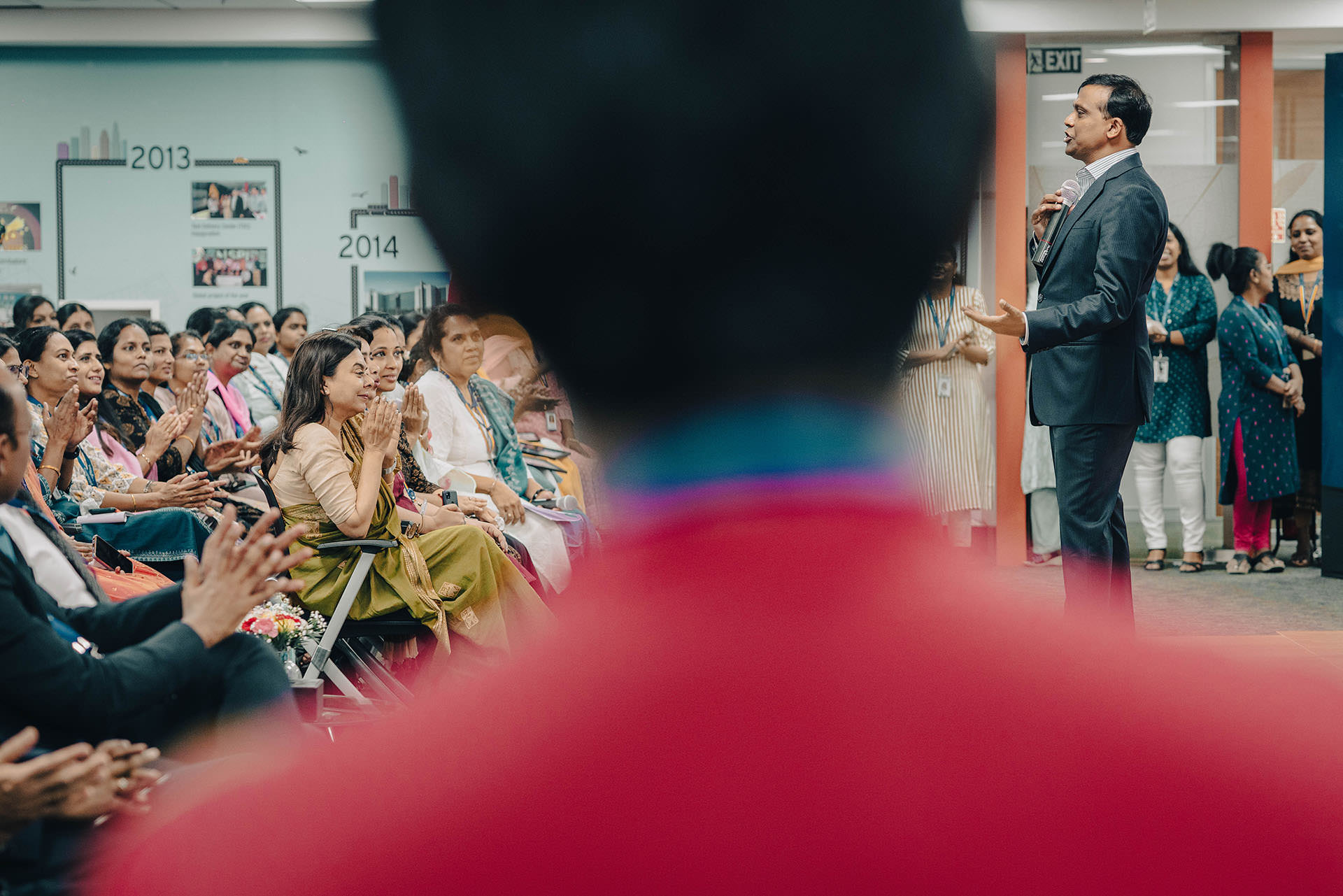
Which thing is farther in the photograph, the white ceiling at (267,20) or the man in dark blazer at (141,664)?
the man in dark blazer at (141,664)

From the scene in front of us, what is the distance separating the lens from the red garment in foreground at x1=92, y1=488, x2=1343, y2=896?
13.3 inches

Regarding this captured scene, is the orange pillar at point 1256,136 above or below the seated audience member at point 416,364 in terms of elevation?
above

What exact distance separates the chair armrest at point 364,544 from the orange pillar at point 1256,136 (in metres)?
4.74

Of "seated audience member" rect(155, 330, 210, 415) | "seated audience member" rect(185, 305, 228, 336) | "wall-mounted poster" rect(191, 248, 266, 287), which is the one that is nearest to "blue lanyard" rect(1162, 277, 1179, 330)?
"seated audience member" rect(155, 330, 210, 415)

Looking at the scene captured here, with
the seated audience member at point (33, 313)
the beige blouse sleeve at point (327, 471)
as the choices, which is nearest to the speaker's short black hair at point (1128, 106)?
the beige blouse sleeve at point (327, 471)

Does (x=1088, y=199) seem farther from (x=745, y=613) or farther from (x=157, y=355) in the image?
(x=157, y=355)

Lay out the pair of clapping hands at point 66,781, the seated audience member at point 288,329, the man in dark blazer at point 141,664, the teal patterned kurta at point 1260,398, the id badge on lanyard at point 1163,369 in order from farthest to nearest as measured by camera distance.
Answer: the seated audience member at point 288,329 → the id badge on lanyard at point 1163,369 → the teal patterned kurta at point 1260,398 → the man in dark blazer at point 141,664 → the pair of clapping hands at point 66,781

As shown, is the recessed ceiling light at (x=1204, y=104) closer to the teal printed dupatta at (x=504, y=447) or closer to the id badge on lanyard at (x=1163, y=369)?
the id badge on lanyard at (x=1163, y=369)

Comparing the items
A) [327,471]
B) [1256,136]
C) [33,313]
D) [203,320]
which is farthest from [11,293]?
[1256,136]

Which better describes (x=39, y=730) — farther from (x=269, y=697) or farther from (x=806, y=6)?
(x=806, y=6)

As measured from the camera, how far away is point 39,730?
116cm

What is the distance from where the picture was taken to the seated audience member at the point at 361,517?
3.09 m

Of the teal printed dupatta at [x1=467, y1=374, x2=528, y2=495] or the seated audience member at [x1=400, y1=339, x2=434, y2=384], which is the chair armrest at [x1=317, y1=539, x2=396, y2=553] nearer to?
the seated audience member at [x1=400, y1=339, x2=434, y2=384]

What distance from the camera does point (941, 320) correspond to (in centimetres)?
44
